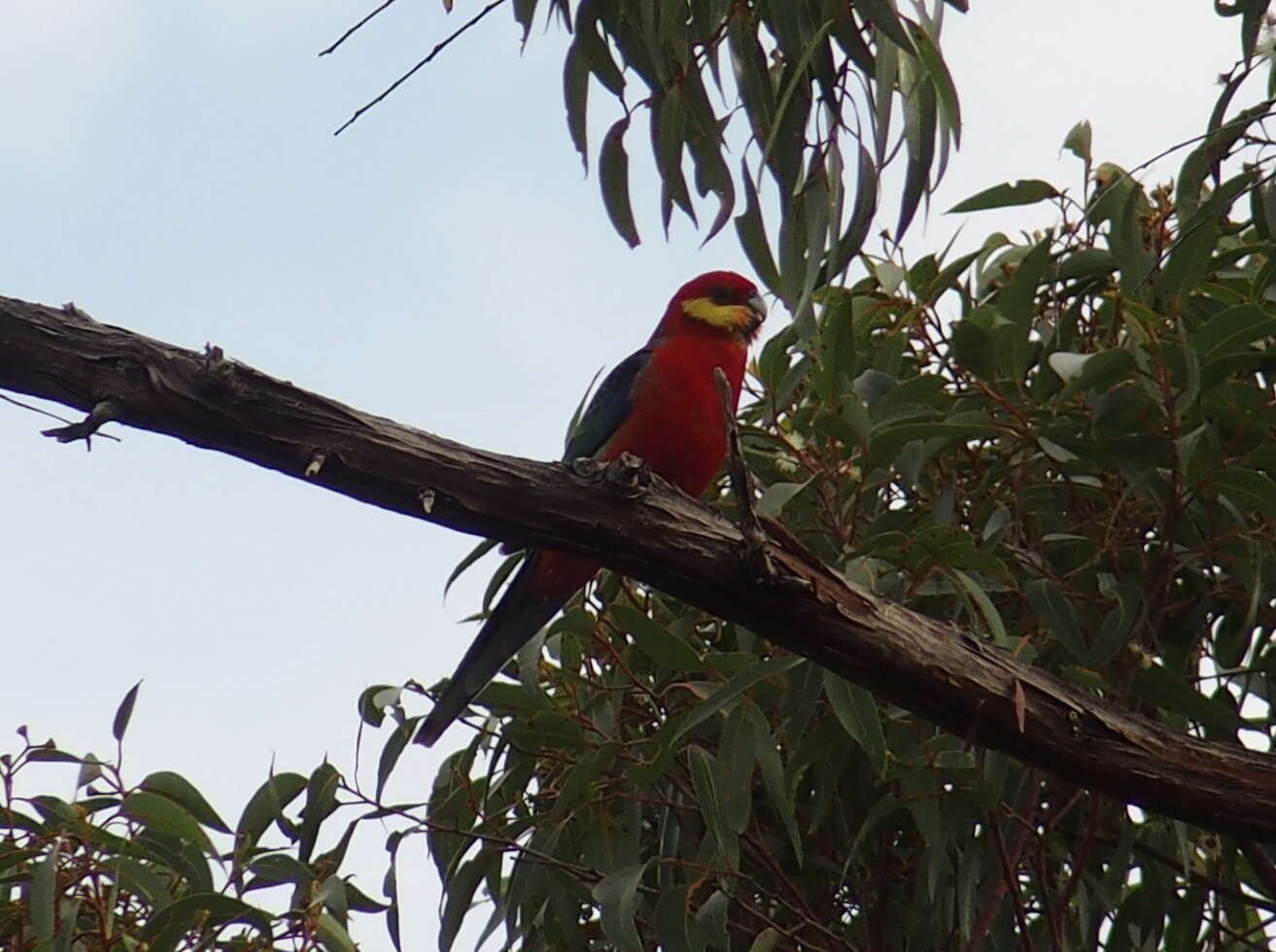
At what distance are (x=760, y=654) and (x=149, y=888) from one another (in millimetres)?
1046

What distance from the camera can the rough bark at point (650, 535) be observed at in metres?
1.90

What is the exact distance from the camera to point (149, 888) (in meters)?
2.54

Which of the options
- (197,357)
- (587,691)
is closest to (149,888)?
(587,691)

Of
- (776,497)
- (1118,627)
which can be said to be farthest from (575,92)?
(1118,627)

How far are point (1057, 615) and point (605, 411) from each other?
1255 millimetres

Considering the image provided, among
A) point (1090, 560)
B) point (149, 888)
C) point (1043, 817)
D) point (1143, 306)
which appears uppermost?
point (1143, 306)

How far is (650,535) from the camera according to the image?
2.15 m

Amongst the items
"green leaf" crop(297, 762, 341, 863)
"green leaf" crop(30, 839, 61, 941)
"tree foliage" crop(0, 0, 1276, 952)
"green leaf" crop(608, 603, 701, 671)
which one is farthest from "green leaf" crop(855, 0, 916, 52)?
"green leaf" crop(30, 839, 61, 941)

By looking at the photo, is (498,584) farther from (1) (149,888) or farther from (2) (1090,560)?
(2) (1090,560)

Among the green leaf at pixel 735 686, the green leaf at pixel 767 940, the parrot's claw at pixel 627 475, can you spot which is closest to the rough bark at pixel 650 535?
the parrot's claw at pixel 627 475

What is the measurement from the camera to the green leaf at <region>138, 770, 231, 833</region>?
2611 mm

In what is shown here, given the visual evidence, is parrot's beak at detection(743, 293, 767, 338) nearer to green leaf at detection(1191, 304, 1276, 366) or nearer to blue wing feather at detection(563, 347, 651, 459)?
blue wing feather at detection(563, 347, 651, 459)

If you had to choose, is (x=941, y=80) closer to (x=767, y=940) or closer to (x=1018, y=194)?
(x=1018, y=194)

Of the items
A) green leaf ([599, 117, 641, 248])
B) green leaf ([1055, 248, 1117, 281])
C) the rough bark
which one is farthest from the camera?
green leaf ([1055, 248, 1117, 281])
